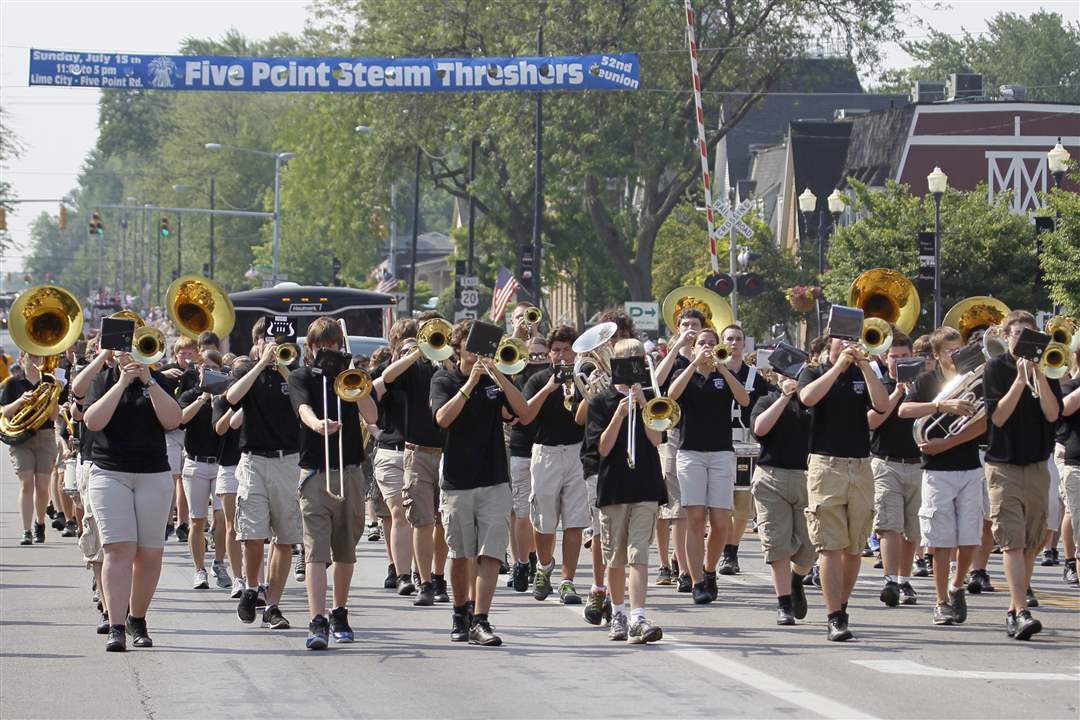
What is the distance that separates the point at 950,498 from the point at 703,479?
5.85ft

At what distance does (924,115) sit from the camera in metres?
53.2

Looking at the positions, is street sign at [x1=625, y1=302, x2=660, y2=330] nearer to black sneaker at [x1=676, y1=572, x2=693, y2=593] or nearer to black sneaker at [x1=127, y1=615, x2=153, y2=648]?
black sneaker at [x1=676, y1=572, x2=693, y2=593]

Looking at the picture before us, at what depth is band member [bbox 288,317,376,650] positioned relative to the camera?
36.0ft

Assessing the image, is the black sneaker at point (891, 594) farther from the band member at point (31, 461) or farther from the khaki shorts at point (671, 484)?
the band member at point (31, 461)

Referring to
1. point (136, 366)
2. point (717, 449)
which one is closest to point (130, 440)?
point (136, 366)

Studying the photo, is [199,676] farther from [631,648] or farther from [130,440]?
[631,648]

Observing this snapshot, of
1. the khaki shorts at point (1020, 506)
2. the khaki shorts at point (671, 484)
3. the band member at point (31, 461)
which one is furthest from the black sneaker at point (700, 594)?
the band member at point (31, 461)

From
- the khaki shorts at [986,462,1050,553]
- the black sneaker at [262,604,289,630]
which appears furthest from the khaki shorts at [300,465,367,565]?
the khaki shorts at [986,462,1050,553]

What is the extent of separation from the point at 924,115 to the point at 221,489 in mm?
42883

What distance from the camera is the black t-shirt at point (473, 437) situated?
10945mm

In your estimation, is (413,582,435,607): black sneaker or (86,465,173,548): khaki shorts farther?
(413,582,435,607): black sneaker

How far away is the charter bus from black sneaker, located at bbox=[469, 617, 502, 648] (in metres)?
22.1

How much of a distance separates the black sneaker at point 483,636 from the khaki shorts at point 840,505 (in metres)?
2.08

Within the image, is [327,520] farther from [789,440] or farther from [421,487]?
[789,440]
